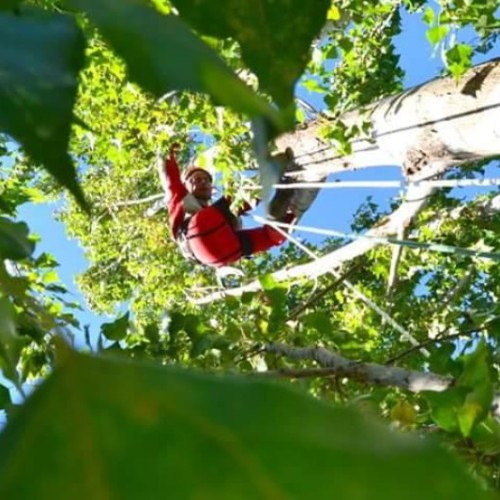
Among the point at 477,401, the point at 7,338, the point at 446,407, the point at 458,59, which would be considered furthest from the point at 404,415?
the point at 458,59

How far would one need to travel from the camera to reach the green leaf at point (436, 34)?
101 inches

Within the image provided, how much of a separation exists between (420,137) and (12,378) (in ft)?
7.48

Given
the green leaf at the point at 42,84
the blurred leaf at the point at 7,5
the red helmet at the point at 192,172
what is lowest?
the green leaf at the point at 42,84

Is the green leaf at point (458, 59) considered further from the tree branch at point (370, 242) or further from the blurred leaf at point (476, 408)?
the blurred leaf at point (476, 408)

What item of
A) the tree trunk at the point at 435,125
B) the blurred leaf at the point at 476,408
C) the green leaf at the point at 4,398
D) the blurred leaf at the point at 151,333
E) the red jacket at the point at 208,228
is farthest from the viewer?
the red jacket at the point at 208,228

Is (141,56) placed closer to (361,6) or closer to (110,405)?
(110,405)

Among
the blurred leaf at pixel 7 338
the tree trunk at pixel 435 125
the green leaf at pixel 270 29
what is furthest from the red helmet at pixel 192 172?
the green leaf at pixel 270 29

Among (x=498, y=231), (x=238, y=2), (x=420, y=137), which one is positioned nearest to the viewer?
(x=238, y=2)

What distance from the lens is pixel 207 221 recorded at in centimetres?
408

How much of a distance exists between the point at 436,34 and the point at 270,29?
7.95ft

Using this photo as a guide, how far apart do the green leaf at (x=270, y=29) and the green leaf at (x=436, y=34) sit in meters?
2.40

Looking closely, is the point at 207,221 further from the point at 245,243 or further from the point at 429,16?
the point at 429,16

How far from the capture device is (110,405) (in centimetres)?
12

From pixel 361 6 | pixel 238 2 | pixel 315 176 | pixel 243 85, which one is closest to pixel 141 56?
pixel 243 85
